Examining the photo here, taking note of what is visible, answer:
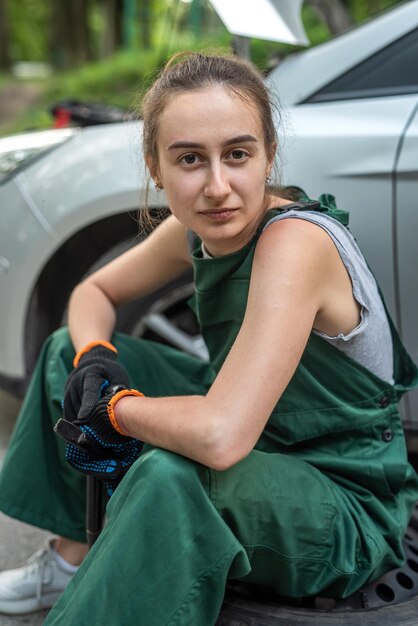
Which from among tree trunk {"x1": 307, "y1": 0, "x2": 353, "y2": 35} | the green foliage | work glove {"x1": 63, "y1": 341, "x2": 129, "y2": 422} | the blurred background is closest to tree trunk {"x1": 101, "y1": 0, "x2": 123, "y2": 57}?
the blurred background

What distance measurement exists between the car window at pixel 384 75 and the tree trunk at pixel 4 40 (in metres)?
19.9

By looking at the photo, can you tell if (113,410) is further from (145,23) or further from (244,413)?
(145,23)

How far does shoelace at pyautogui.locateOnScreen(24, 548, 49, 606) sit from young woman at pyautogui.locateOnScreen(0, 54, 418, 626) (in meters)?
0.43

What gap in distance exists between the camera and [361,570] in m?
1.62

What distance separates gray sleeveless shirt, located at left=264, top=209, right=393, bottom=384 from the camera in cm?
163

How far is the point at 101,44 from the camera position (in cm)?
2045

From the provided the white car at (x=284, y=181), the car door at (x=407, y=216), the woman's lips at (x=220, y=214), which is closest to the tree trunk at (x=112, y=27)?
the white car at (x=284, y=181)

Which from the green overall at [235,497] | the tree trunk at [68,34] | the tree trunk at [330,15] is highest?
the tree trunk at [68,34]

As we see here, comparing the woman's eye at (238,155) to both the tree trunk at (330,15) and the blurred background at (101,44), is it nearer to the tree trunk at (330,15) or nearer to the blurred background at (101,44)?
the blurred background at (101,44)

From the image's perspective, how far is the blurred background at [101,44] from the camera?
6.64 meters

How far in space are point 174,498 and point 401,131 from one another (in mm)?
1209

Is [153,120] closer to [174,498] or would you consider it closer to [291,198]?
[291,198]

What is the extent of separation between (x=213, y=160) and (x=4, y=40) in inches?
818

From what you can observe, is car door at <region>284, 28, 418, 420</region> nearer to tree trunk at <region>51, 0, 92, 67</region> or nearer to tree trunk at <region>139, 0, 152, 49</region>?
tree trunk at <region>51, 0, 92, 67</region>
